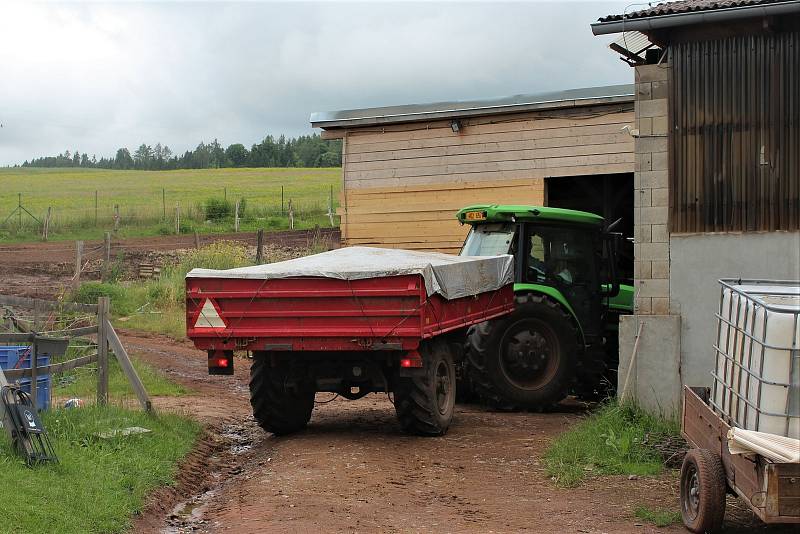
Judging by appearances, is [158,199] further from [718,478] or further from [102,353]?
[718,478]

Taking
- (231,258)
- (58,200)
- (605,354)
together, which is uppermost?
(58,200)

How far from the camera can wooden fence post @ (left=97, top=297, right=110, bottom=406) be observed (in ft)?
37.1

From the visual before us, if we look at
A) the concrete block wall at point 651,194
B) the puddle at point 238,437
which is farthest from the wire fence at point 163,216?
the concrete block wall at point 651,194

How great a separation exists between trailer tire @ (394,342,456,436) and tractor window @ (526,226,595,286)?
283 cm

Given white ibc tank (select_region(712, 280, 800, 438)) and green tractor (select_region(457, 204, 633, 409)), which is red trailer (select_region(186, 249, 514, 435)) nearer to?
green tractor (select_region(457, 204, 633, 409))

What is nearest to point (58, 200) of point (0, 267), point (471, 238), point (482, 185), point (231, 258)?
point (0, 267)

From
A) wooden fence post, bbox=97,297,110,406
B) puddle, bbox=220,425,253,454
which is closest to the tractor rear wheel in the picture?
puddle, bbox=220,425,253,454

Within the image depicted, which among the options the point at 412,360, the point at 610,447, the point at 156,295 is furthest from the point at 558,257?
the point at 156,295

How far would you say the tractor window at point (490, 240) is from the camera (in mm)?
13273

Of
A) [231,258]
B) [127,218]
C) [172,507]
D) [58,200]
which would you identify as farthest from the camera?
[58,200]

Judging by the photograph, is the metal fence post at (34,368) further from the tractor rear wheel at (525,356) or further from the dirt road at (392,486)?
the tractor rear wheel at (525,356)

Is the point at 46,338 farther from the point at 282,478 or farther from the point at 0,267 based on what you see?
the point at 0,267

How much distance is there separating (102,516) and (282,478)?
2003 mm

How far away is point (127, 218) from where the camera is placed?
133 ft
